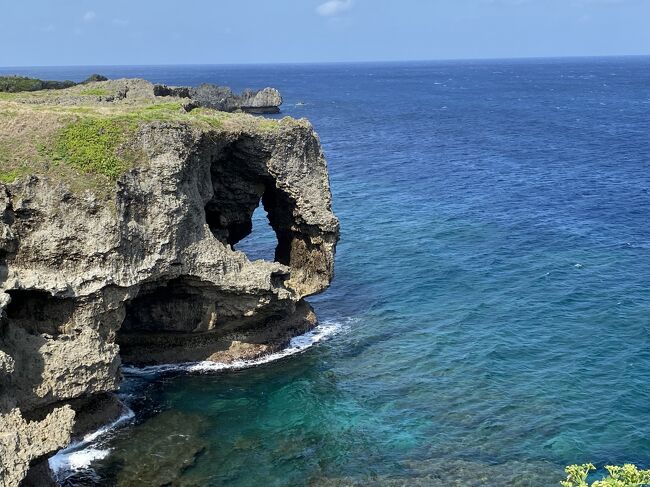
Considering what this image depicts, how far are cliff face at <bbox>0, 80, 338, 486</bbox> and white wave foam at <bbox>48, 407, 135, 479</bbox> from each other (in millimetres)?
1000

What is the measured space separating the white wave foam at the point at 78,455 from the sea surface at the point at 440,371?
6.1 inches

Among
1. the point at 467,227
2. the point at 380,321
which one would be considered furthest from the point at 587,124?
the point at 380,321

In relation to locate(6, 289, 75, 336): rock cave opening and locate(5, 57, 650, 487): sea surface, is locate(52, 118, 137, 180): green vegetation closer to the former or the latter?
locate(6, 289, 75, 336): rock cave opening

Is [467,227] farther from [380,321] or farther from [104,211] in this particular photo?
[104,211]

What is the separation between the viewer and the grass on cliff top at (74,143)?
3303cm

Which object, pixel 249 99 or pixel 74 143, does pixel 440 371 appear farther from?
pixel 249 99

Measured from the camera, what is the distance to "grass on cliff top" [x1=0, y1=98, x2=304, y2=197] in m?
33.0

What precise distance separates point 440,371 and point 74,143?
76.5 ft

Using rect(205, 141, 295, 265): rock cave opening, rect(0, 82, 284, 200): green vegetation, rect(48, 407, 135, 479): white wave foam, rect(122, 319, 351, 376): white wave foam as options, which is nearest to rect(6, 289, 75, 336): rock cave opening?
rect(48, 407, 135, 479): white wave foam

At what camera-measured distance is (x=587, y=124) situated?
135500mm

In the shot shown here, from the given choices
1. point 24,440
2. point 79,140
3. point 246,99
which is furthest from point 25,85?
point 246,99

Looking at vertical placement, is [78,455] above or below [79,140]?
below

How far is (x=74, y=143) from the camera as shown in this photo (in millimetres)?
34312

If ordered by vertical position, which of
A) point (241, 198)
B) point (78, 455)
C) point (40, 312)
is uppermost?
point (241, 198)
